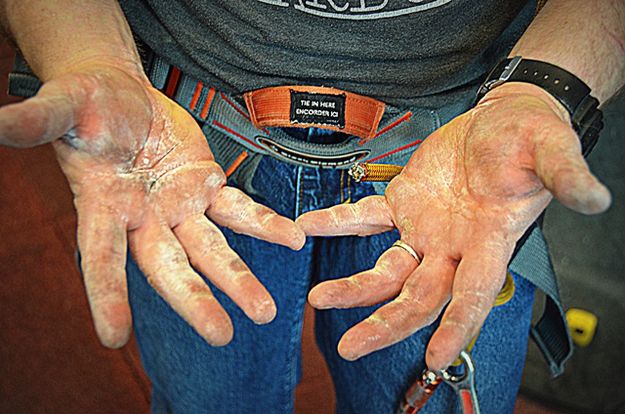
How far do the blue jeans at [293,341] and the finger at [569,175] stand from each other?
320mm

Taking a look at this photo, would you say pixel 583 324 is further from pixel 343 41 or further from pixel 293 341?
pixel 343 41

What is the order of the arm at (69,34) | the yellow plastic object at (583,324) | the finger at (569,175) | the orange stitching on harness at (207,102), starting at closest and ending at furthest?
the finger at (569,175) < the arm at (69,34) < the orange stitching on harness at (207,102) < the yellow plastic object at (583,324)

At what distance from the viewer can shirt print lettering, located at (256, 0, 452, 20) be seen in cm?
75

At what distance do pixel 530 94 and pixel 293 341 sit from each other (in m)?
0.49

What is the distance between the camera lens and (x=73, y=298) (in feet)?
6.07

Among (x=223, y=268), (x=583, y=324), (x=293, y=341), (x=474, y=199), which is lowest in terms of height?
(x=583, y=324)

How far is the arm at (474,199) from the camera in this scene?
1.97 feet

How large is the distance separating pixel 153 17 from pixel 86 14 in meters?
0.09

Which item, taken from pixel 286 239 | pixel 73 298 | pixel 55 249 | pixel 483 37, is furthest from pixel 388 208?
pixel 55 249

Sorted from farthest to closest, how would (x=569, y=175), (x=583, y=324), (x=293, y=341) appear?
(x=583, y=324) → (x=293, y=341) → (x=569, y=175)

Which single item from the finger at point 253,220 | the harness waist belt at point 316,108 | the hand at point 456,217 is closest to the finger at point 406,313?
the hand at point 456,217

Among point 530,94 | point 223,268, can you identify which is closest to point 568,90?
point 530,94

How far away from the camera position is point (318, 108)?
0.82m

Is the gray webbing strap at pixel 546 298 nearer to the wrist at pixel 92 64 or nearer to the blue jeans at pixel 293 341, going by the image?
the blue jeans at pixel 293 341
